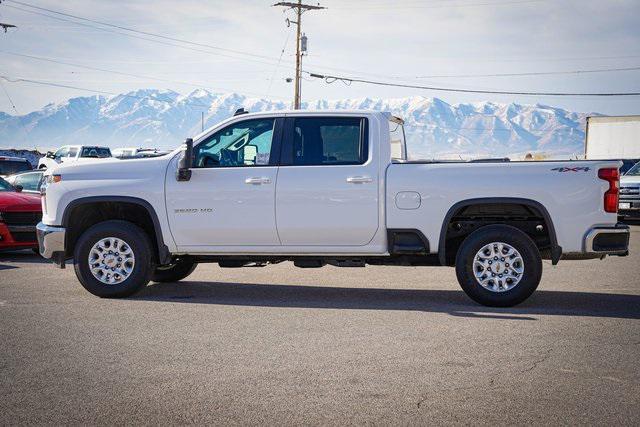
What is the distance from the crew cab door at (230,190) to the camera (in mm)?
8461

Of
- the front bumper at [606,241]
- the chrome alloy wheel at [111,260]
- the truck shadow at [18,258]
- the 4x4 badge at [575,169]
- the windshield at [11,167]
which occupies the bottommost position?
the truck shadow at [18,258]

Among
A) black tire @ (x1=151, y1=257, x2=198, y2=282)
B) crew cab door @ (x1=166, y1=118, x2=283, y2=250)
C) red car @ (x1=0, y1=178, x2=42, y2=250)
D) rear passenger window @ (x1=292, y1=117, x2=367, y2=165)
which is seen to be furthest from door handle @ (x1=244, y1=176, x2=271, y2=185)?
red car @ (x1=0, y1=178, x2=42, y2=250)

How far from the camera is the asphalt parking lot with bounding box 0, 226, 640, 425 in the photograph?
15.0 feet

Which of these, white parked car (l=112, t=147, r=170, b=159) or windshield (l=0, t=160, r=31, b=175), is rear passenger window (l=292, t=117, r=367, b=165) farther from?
windshield (l=0, t=160, r=31, b=175)

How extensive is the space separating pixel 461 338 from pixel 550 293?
315 centimetres

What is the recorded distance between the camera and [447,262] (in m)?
8.51

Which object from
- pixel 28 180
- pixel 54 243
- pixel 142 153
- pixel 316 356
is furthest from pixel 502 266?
pixel 142 153

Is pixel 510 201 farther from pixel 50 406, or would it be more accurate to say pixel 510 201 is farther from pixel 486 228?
pixel 50 406

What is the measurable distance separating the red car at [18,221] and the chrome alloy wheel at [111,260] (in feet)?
15.5

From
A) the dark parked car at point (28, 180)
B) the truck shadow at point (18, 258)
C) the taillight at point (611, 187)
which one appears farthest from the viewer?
the dark parked car at point (28, 180)

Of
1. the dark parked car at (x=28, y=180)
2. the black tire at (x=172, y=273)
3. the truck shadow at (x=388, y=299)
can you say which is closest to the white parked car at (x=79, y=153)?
the dark parked car at (x=28, y=180)

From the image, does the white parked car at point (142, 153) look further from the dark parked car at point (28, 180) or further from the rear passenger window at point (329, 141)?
the rear passenger window at point (329, 141)

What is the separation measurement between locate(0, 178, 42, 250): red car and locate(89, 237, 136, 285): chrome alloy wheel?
472cm

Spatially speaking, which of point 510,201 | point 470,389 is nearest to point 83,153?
point 510,201
